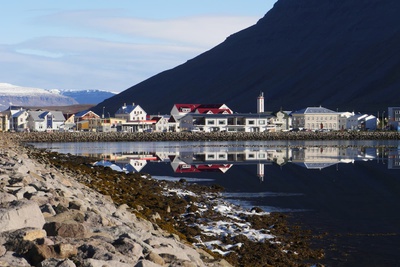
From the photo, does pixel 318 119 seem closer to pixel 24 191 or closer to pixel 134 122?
pixel 134 122

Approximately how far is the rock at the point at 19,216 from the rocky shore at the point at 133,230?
1 centimetres

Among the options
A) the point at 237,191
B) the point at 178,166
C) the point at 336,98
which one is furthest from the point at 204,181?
the point at 336,98

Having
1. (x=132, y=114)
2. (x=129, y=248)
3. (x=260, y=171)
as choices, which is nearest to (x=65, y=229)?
(x=129, y=248)

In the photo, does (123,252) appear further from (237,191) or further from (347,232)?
(237,191)

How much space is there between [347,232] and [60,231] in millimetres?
11227

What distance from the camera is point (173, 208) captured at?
20641mm

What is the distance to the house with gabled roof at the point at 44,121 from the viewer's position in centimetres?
13112

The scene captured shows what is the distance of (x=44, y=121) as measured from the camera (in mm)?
131500

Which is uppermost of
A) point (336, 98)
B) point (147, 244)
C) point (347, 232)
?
point (336, 98)

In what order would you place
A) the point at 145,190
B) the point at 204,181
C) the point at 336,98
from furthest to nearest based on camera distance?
the point at 336,98 → the point at 204,181 → the point at 145,190

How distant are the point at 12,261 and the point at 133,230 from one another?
3.57 meters

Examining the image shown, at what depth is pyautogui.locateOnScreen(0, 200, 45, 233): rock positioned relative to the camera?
8758mm

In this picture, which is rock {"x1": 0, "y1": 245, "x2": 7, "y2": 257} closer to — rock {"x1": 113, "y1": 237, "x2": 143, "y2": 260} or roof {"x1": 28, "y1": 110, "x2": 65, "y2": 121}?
rock {"x1": 113, "y1": 237, "x2": 143, "y2": 260}

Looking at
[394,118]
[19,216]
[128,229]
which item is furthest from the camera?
[394,118]
